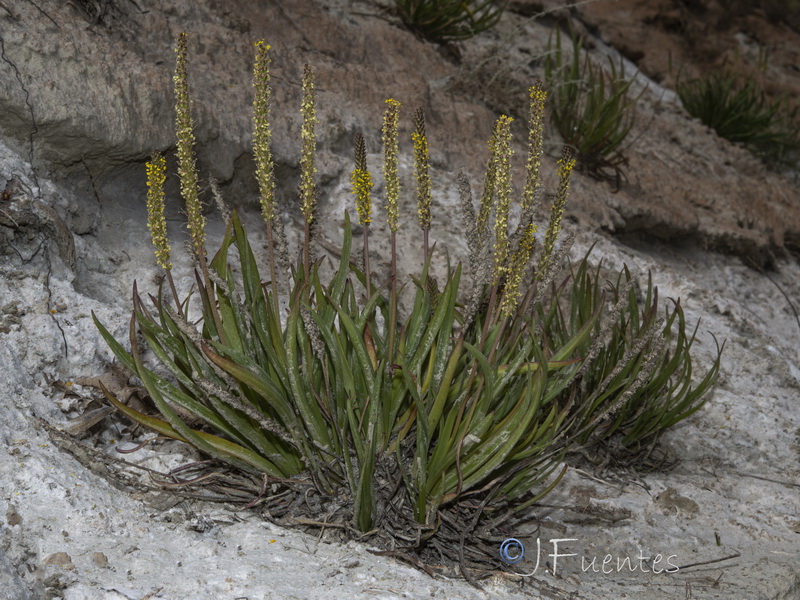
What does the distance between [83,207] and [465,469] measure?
6.52ft

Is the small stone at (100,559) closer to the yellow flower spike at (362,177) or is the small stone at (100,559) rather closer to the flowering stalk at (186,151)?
the flowering stalk at (186,151)

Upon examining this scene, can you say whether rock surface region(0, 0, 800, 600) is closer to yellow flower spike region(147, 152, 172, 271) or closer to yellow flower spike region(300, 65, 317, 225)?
yellow flower spike region(147, 152, 172, 271)

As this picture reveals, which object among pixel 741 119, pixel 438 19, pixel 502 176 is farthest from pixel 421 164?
pixel 741 119

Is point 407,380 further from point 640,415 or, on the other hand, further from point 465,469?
point 640,415

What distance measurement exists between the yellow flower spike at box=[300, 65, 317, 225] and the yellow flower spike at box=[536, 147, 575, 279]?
28.5 inches

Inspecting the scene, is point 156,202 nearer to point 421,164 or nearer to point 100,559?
point 421,164

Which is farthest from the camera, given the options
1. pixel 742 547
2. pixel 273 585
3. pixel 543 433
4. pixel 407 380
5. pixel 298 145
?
pixel 298 145

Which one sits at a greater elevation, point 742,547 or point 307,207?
point 307,207

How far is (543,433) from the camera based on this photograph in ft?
8.26

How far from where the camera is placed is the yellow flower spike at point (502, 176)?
7.30 ft

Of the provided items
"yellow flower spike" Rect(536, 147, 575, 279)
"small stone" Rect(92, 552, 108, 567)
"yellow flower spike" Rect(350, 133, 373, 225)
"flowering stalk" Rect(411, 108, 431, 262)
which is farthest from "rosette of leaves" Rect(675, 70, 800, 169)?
"small stone" Rect(92, 552, 108, 567)

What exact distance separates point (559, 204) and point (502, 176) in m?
0.27

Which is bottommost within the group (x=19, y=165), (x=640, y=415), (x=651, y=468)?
(x=651, y=468)

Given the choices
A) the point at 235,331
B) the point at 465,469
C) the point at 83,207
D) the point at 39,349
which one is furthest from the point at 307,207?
the point at 83,207
